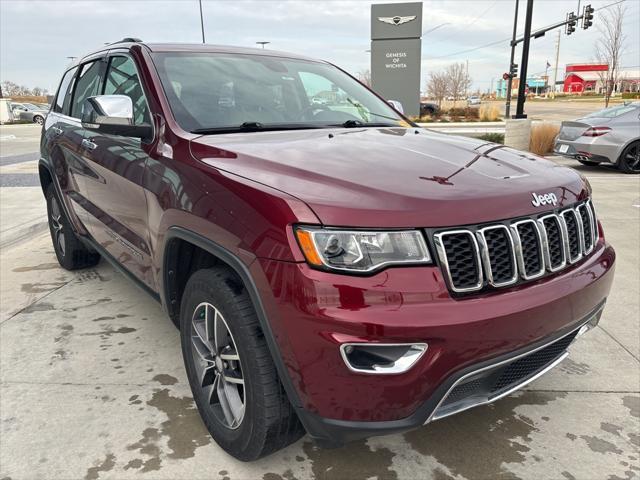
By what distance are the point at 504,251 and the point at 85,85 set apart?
350 cm

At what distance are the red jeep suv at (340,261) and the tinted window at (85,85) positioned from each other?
3.65ft

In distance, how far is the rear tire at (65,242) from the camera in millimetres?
4598

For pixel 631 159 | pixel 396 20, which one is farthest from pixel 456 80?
pixel 631 159

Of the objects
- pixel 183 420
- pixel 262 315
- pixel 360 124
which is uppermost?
pixel 360 124

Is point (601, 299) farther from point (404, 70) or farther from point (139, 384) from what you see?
point (404, 70)

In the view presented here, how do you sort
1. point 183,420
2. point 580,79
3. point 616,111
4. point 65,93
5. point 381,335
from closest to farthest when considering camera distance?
point 381,335, point 183,420, point 65,93, point 616,111, point 580,79

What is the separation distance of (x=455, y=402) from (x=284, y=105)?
77.8 inches

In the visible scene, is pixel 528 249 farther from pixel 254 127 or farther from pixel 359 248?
pixel 254 127

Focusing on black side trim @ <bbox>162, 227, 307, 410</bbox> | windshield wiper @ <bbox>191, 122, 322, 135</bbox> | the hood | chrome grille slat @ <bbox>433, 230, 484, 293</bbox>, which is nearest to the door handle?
windshield wiper @ <bbox>191, 122, 322, 135</bbox>

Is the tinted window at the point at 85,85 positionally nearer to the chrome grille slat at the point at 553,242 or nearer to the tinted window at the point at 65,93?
the tinted window at the point at 65,93

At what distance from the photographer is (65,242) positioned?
Answer: 4.69 meters

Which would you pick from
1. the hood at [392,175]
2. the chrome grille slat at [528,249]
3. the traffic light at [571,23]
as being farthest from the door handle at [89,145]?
the traffic light at [571,23]

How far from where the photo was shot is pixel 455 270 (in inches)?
70.5

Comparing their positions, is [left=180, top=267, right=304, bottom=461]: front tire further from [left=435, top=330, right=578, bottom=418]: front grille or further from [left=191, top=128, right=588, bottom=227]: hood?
[left=435, top=330, right=578, bottom=418]: front grille
